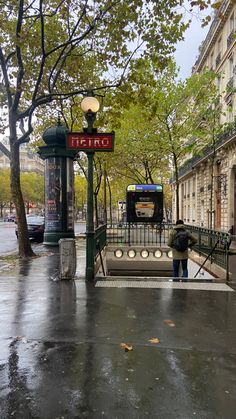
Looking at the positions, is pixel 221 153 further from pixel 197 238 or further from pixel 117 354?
pixel 117 354

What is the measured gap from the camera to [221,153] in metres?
28.8

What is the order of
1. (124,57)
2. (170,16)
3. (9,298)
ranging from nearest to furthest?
(9,298), (170,16), (124,57)

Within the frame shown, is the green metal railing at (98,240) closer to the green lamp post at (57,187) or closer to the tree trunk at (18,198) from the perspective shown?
the tree trunk at (18,198)

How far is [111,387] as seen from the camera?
3.52 metres

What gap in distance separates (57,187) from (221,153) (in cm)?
1668

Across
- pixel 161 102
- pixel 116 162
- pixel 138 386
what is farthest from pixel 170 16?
pixel 116 162

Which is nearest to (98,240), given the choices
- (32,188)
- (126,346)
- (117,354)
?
(126,346)

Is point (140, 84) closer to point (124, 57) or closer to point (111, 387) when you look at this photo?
point (124, 57)

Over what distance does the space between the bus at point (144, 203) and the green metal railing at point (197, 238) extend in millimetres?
5410

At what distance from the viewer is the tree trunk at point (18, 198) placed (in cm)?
1275

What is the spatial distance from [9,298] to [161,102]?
17936mm

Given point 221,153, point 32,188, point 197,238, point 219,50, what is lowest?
point 197,238

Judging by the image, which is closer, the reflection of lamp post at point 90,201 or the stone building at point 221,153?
the reflection of lamp post at point 90,201

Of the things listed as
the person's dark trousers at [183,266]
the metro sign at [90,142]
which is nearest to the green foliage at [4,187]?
the metro sign at [90,142]
